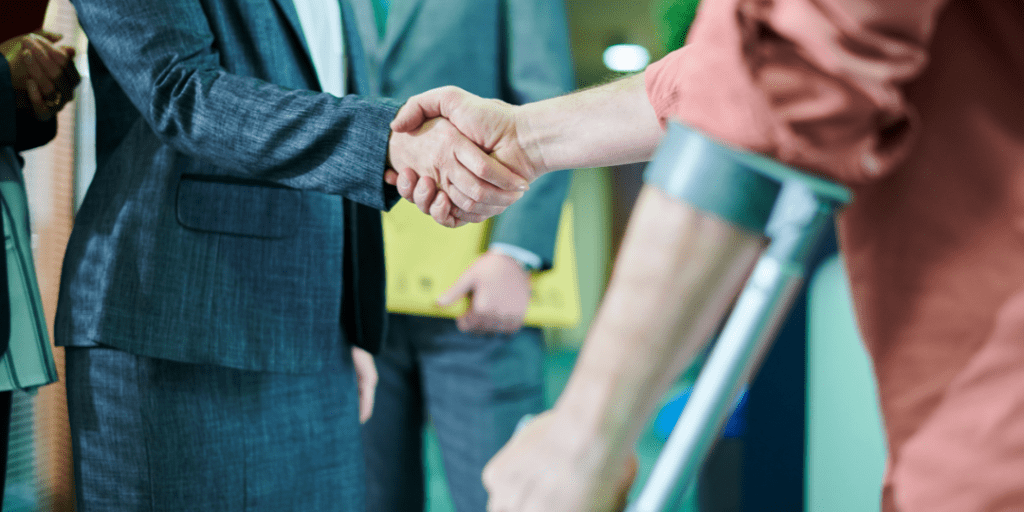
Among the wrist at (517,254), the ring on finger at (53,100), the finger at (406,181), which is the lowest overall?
the wrist at (517,254)

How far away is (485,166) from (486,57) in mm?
670

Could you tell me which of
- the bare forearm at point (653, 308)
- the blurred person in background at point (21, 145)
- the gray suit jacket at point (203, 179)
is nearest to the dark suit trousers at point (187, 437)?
the gray suit jacket at point (203, 179)

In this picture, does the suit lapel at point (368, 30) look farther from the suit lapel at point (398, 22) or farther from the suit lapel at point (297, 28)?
the suit lapel at point (297, 28)

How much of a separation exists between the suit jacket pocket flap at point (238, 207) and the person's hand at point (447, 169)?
16 cm

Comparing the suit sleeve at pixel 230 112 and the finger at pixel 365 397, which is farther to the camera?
the finger at pixel 365 397

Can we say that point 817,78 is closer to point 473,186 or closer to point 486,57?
point 473,186

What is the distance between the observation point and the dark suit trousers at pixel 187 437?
81cm

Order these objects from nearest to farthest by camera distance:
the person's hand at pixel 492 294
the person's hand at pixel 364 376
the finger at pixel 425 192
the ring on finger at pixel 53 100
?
1. the finger at pixel 425 192
2. the ring on finger at pixel 53 100
3. the person's hand at pixel 364 376
4. the person's hand at pixel 492 294

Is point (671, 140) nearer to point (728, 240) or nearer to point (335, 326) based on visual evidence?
point (728, 240)

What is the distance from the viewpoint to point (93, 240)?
0.82 m

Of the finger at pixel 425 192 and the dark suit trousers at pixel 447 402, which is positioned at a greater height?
the finger at pixel 425 192

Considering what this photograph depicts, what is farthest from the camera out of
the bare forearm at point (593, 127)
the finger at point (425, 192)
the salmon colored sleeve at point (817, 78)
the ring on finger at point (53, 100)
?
the ring on finger at point (53, 100)

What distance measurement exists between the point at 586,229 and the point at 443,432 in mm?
7220

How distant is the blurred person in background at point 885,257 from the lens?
1.24ft
